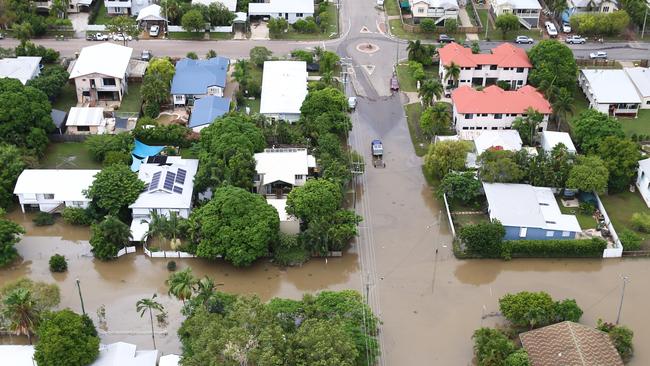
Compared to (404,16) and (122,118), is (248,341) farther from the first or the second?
(404,16)

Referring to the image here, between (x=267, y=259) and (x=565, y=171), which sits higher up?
(x=565, y=171)

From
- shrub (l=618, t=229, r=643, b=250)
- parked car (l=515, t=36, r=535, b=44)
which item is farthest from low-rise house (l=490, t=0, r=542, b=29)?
shrub (l=618, t=229, r=643, b=250)

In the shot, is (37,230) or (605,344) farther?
(37,230)

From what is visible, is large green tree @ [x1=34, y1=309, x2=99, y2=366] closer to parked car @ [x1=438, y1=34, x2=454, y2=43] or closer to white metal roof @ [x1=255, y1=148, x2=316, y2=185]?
white metal roof @ [x1=255, y1=148, x2=316, y2=185]

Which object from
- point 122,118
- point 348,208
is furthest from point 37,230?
point 348,208

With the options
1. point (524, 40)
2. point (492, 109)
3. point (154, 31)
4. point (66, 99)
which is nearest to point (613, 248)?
point (492, 109)

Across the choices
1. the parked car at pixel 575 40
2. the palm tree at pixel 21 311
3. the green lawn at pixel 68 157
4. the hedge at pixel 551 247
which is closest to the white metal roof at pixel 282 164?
the green lawn at pixel 68 157
